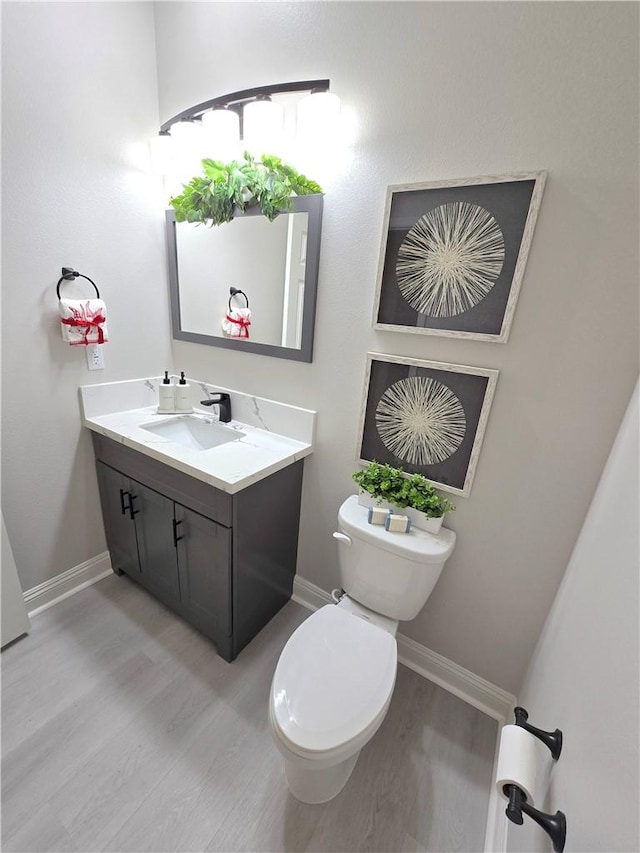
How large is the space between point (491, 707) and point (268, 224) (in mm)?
2093

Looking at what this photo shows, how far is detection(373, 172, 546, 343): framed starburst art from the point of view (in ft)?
3.24

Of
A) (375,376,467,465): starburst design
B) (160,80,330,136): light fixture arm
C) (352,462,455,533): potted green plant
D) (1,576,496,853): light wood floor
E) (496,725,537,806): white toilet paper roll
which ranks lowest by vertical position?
(1,576,496,853): light wood floor

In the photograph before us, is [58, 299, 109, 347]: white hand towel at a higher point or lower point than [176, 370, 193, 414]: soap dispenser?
higher

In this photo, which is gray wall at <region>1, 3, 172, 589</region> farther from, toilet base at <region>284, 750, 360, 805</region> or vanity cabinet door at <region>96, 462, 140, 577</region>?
toilet base at <region>284, 750, 360, 805</region>

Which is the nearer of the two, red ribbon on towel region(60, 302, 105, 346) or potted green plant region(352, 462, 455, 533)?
potted green plant region(352, 462, 455, 533)

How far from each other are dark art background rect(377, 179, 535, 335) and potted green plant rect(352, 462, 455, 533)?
1.76 ft

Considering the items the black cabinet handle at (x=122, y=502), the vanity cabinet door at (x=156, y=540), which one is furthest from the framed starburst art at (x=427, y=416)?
the black cabinet handle at (x=122, y=502)

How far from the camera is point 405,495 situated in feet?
4.12

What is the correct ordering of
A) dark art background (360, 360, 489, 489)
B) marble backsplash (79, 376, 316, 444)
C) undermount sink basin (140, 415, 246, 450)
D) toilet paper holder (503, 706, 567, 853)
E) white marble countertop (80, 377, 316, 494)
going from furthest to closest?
undermount sink basin (140, 415, 246, 450)
marble backsplash (79, 376, 316, 444)
white marble countertop (80, 377, 316, 494)
dark art background (360, 360, 489, 489)
toilet paper holder (503, 706, 567, 853)

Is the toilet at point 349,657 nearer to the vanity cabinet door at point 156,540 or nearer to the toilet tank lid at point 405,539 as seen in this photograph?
the toilet tank lid at point 405,539

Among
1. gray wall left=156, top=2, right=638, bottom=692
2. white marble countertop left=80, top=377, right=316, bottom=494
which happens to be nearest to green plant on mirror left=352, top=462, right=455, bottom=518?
gray wall left=156, top=2, right=638, bottom=692

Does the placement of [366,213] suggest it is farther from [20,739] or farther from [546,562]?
[20,739]

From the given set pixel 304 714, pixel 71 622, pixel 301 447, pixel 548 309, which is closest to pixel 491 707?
pixel 304 714

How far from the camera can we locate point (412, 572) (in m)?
1.18
